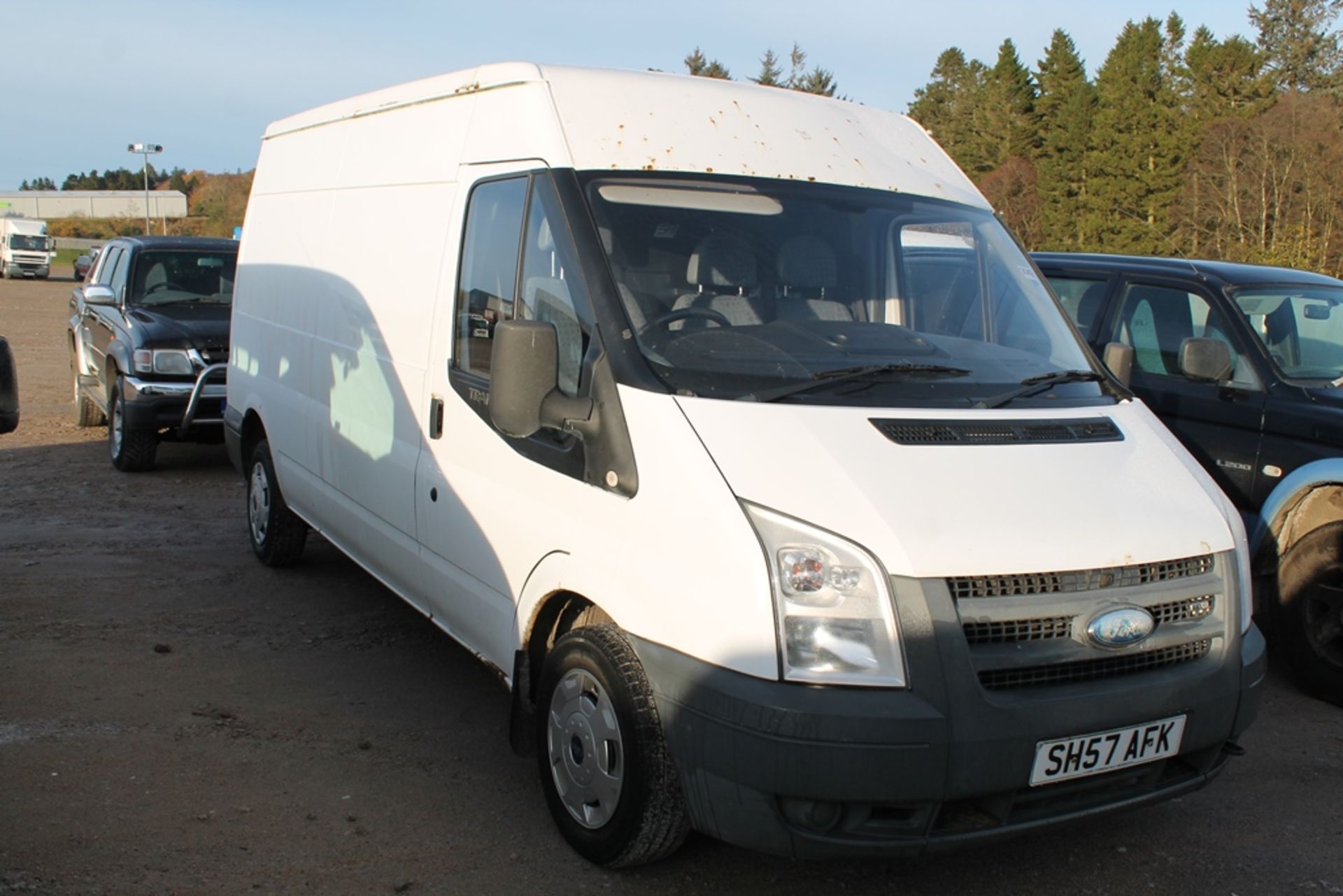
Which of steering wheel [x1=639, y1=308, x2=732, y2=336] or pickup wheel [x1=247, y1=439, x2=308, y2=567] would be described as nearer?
steering wheel [x1=639, y1=308, x2=732, y2=336]

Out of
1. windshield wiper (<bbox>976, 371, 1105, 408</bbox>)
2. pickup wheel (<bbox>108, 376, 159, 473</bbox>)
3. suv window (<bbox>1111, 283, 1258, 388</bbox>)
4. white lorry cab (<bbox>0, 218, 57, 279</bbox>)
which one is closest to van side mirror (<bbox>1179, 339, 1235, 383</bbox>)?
suv window (<bbox>1111, 283, 1258, 388</bbox>)

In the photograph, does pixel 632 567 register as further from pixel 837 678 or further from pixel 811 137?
pixel 811 137

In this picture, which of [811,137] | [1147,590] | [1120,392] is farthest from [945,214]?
[1147,590]

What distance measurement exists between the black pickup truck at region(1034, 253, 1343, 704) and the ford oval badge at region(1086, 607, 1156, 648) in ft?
5.79

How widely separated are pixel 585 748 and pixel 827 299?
1734 mm

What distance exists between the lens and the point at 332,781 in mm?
4605

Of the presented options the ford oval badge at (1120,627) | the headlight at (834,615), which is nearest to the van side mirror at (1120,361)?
the ford oval badge at (1120,627)

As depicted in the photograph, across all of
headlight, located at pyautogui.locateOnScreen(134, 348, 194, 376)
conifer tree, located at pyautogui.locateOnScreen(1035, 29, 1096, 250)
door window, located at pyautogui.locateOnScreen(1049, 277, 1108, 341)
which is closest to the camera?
door window, located at pyautogui.locateOnScreen(1049, 277, 1108, 341)

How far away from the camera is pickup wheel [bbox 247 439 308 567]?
24.3 feet

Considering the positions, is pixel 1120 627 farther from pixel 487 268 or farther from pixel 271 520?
pixel 271 520

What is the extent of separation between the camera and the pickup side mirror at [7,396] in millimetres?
5254

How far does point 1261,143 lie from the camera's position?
37.6 metres

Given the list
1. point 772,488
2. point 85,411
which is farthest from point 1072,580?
point 85,411

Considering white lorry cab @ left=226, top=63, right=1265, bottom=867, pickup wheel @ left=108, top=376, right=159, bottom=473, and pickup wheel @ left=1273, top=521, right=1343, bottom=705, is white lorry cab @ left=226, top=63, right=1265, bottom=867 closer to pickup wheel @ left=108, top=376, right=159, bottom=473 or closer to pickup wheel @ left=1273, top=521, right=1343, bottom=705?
pickup wheel @ left=1273, top=521, right=1343, bottom=705
